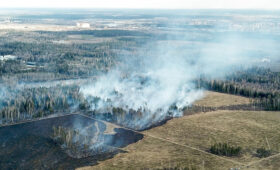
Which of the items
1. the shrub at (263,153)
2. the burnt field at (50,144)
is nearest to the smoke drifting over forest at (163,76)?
the burnt field at (50,144)

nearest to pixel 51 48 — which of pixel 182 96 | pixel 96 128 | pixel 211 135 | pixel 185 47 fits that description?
pixel 185 47

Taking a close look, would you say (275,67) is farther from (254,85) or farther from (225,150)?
(225,150)

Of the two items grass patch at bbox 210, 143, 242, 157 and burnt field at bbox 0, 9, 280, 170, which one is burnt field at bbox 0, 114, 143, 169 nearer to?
burnt field at bbox 0, 9, 280, 170

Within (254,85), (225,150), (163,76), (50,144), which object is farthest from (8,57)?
(225,150)

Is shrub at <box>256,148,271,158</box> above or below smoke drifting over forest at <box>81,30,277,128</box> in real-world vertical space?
below

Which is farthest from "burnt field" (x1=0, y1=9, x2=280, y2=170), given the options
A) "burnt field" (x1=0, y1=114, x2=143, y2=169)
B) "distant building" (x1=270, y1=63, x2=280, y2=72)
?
"distant building" (x1=270, y1=63, x2=280, y2=72)

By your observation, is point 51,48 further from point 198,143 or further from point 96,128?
point 198,143
